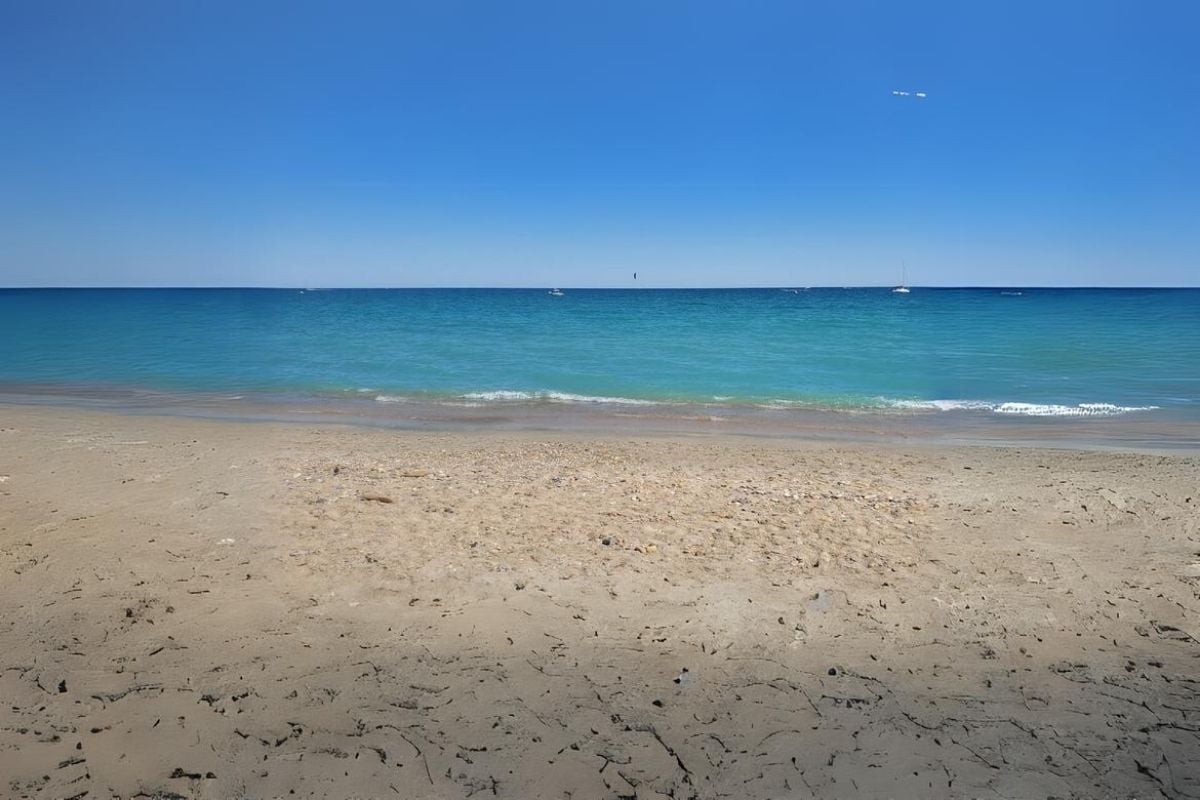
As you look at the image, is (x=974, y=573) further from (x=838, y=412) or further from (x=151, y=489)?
(x=838, y=412)

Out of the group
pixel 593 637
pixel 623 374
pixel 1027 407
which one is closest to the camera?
pixel 593 637

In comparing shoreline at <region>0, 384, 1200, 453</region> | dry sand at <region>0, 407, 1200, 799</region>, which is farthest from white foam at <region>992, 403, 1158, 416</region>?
dry sand at <region>0, 407, 1200, 799</region>

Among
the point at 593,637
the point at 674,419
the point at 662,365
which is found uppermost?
the point at 662,365

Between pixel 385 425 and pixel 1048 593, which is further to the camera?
pixel 385 425

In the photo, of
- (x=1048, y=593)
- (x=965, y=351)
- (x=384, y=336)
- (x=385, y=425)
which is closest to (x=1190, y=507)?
(x=1048, y=593)

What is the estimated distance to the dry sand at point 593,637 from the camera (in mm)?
3098

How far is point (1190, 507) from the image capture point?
6730 mm

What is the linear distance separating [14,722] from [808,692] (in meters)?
3.87

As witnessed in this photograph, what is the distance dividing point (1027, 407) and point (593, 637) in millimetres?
13347

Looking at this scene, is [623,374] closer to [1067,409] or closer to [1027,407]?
[1027,407]

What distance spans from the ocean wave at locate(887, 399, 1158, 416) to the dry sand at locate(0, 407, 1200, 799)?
650 centimetres

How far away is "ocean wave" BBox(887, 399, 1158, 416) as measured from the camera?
13594 mm

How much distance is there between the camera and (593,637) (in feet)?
13.7

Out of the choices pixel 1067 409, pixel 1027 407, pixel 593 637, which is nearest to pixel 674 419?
pixel 1027 407
